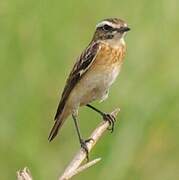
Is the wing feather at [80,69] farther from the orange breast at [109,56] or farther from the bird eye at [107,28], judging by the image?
the bird eye at [107,28]

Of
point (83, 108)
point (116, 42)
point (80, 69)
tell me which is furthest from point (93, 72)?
point (83, 108)

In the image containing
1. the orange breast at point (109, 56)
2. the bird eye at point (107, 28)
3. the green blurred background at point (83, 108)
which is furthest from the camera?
the green blurred background at point (83, 108)

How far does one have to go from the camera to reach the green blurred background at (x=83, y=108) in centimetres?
614

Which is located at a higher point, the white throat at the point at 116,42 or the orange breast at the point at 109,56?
the white throat at the point at 116,42

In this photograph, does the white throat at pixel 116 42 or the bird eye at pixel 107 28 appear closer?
the bird eye at pixel 107 28

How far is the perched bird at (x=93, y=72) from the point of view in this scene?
517 centimetres

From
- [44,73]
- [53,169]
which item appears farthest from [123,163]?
[44,73]

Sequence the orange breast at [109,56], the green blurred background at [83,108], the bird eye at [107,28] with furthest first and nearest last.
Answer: the green blurred background at [83,108] < the orange breast at [109,56] < the bird eye at [107,28]

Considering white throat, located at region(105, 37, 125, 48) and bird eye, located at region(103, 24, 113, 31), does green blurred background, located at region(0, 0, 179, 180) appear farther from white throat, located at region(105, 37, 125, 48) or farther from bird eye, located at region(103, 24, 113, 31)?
bird eye, located at region(103, 24, 113, 31)

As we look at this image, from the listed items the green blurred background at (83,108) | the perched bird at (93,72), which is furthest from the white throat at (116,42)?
the green blurred background at (83,108)

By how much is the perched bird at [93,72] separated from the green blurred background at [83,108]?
78 centimetres

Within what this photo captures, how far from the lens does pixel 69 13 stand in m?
6.54

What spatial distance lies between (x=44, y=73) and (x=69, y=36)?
0.36m

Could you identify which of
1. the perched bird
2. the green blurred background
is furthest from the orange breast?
the green blurred background
